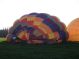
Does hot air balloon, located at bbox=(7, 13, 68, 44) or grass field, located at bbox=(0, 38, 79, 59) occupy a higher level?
hot air balloon, located at bbox=(7, 13, 68, 44)

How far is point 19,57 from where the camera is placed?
834 centimetres

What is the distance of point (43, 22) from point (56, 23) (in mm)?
915

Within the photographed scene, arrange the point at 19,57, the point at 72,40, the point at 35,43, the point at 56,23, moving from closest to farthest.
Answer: the point at 19,57 → the point at 35,43 → the point at 56,23 → the point at 72,40

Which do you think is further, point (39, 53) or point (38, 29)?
point (38, 29)

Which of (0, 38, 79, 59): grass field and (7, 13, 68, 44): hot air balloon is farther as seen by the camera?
(7, 13, 68, 44): hot air balloon

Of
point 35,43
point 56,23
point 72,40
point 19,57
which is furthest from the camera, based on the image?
point 72,40

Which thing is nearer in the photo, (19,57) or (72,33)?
(19,57)

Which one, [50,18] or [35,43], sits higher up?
[50,18]

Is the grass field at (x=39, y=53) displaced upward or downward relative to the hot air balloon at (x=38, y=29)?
downward

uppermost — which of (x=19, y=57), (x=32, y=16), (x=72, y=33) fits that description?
(x=32, y=16)

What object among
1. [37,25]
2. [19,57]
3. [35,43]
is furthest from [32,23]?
Result: [19,57]

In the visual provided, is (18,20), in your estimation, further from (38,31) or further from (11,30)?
(38,31)

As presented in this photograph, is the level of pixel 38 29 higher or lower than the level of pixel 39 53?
higher

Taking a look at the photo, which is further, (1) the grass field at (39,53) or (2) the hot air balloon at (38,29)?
(2) the hot air balloon at (38,29)
